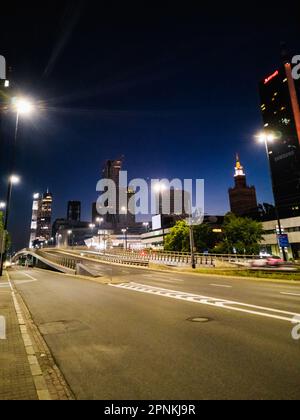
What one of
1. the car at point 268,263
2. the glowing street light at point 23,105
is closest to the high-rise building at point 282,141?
the car at point 268,263

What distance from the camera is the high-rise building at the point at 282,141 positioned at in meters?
138

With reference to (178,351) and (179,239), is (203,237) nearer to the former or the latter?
(179,239)

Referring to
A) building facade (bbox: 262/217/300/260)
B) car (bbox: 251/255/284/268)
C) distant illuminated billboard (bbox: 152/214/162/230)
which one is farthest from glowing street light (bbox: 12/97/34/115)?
distant illuminated billboard (bbox: 152/214/162/230)

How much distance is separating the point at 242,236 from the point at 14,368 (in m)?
54.4

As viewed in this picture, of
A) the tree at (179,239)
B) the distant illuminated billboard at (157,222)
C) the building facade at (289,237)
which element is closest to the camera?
the tree at (179,239)

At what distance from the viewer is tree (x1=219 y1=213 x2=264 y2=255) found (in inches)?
2162

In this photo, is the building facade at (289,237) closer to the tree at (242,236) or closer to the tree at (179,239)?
the tree at (242,236)

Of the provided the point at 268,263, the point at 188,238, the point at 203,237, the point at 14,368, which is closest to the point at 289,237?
the point at 203,237

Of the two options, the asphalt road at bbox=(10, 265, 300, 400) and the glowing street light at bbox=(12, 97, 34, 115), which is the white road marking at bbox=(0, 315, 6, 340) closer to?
the asphalt road at bbox=(10, 265, 300, 400)

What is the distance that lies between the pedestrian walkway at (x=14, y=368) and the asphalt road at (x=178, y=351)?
0.71 meters

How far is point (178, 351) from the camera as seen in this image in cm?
632

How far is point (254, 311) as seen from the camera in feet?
33.5
